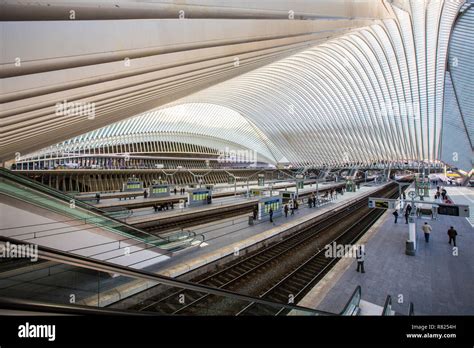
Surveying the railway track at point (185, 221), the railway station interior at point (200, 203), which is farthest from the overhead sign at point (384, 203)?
the railway track at point (185, 221)

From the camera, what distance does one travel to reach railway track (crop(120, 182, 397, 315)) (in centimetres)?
657

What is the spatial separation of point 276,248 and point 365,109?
112 feet

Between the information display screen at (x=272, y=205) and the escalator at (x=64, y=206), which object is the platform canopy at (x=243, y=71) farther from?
the information display screen at (x=272, y=205)

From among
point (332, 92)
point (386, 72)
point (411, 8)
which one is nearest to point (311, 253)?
point (411, 8)

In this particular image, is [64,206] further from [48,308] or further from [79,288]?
[48,308]

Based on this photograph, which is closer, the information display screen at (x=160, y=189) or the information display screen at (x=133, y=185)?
the information display screen at (x=160, y=189)

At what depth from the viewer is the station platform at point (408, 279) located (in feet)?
20.7

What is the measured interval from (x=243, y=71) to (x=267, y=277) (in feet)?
29.6

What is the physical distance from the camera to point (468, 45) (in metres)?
19.0

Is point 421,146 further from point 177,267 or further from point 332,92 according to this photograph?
point 177,267

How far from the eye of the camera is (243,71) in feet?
36.1

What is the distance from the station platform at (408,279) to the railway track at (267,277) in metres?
0.99
